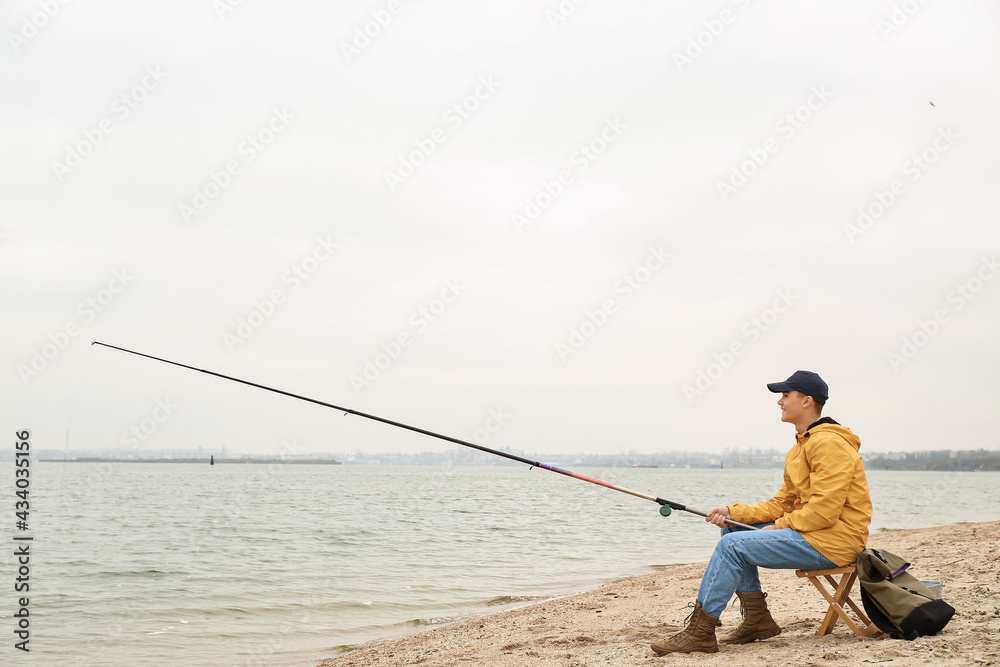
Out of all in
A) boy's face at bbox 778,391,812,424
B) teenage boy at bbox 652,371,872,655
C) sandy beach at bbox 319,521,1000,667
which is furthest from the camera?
boy's face at bbox 778,391,812,424

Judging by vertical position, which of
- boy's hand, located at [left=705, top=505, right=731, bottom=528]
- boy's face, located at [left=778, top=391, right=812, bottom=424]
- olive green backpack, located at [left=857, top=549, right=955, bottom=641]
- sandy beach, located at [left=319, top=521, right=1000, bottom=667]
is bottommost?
sandy beach, located at [left=319, top=521, right=1000, bottom=667]

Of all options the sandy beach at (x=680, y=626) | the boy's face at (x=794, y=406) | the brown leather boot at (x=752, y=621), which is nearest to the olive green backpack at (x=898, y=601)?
the sandy beach at (x=680, y=626)

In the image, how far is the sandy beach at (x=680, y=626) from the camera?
3.93 m

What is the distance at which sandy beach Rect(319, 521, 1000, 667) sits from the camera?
393 cm

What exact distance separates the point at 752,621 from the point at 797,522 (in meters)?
Result: 0.86

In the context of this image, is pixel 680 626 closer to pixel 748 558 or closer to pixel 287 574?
pixel 748 558

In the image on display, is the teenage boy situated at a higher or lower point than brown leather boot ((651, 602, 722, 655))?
higher

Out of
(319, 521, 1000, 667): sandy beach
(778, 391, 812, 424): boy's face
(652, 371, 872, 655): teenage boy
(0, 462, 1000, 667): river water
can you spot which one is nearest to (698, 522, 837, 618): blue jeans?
(652, 371, 872, 655): teenage boy

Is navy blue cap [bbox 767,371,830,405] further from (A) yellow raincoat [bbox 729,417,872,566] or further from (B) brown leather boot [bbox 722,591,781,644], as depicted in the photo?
(B) brown leather boot [bbox 722,591,781,644]

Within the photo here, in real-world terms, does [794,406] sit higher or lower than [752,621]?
higher

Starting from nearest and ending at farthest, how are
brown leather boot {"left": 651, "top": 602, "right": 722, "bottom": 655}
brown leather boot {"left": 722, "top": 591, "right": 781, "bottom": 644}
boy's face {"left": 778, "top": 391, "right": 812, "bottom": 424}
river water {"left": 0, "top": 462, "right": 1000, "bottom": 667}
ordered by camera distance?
brown leather boot {"left": 651, "top": 602, "right": 722, "bottom": 655} < boy's face {"left": 778, "top": 391, "right": 812, "bottom": 424} < brown leather boot {"left": 722, "top": 591, "right": 781, "bottom": 644} < river water {"left": 0, "top": 462, "right": 1000, "bottom": 667}

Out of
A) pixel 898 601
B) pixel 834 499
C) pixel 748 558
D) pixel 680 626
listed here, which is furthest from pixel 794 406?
pixel 680 626

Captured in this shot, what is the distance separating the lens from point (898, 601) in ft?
13.0

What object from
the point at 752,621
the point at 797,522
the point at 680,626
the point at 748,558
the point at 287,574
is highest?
the point at 797,522
